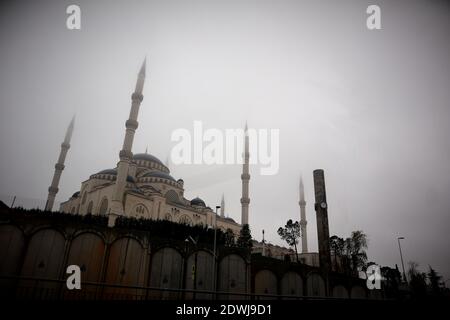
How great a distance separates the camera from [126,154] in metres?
29.3

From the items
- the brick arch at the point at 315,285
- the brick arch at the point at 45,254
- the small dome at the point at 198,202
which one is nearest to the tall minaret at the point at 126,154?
the brick arch at the point at 45,254

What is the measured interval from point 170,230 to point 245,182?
60.3ft

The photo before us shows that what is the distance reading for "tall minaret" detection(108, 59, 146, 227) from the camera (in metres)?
27.4

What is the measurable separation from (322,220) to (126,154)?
66.2 ft

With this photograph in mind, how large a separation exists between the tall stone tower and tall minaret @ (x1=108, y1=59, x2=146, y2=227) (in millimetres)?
18432

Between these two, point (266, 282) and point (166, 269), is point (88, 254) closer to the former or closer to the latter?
point (166, 269)

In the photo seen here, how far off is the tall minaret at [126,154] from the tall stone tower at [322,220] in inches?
726

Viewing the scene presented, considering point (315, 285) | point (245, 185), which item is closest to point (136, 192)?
point (245, 185)

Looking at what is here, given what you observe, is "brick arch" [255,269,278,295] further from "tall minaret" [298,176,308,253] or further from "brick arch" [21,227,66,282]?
"tall minaret" [298,176,308,253]

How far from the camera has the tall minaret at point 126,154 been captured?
27.4 meters

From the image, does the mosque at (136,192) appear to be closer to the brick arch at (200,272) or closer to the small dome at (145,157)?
the small dome at (145,157)

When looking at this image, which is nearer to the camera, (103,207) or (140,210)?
(103,207)

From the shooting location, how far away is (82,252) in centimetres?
1328
